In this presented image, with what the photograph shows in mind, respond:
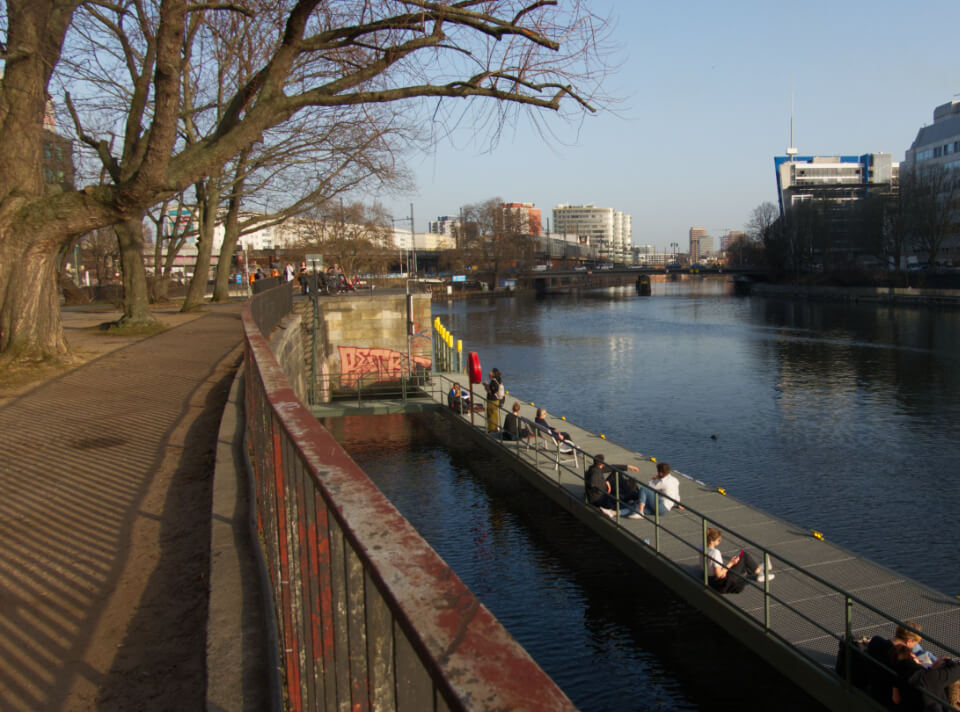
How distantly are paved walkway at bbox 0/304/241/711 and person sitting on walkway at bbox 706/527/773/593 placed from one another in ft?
25.2

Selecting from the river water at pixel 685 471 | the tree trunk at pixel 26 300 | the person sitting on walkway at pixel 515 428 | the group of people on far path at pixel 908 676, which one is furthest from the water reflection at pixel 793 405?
the tree trunk at pixel 26 300

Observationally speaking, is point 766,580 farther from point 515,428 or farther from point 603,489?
point 515,428

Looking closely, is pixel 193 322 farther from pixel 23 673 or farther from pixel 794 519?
pixel 23 673

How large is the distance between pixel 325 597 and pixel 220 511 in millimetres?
3819

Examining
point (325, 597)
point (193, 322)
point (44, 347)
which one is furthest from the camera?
point (193, 322)

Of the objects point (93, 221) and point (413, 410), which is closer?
point (93, 221)

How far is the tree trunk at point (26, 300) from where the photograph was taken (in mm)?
14391

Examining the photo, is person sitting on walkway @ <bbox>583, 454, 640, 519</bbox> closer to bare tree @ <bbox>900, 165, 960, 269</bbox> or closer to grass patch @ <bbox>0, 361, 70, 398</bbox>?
grass patch @ <bbox>0, 361, 70, 398</bbox>

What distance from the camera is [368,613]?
170 centimetres

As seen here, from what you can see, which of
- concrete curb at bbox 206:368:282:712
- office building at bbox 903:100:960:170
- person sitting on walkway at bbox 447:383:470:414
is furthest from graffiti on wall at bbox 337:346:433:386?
office building at bbox 903:100:960:170

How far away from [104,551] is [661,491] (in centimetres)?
1075

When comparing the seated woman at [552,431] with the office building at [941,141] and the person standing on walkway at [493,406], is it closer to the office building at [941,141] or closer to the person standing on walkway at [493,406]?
the person standing on walkway at [493,406]

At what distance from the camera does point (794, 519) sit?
→ 60.8 feet

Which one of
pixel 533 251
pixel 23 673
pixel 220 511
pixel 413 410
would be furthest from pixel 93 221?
pixel 533 251
